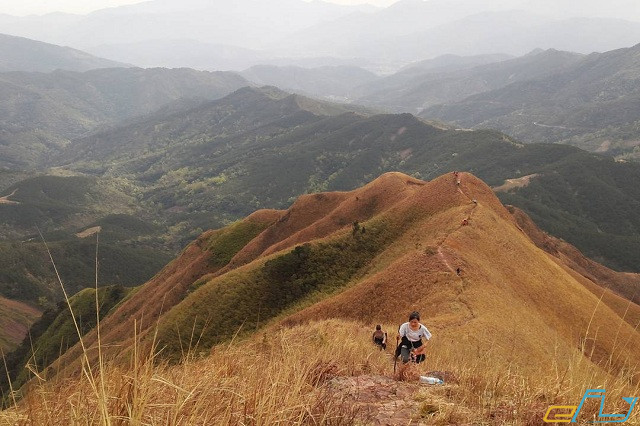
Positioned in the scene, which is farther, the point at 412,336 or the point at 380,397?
the point at 412,336

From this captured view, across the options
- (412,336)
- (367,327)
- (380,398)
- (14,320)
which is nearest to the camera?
Answer: (380,398)

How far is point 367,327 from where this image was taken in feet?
86.8

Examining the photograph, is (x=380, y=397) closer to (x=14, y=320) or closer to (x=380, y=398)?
(x=380, y=398)

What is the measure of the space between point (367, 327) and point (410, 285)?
1360 centimetres

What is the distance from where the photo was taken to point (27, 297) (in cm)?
17050

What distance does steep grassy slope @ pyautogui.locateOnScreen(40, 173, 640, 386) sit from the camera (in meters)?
32.8

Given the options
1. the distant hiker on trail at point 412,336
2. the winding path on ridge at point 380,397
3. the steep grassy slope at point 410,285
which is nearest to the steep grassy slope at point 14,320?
the steep grassy slope at point 410,285

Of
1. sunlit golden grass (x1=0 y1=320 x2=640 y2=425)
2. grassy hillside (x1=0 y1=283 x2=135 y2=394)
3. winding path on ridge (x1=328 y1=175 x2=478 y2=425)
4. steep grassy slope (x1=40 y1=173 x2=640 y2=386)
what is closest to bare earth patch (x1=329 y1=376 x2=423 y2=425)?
winding path on ridge (x1=328 y1=175 x2=478 y2=425)

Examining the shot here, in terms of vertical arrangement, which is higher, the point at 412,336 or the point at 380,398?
the point at 380,398

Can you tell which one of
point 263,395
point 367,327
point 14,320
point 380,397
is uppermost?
point 263,395

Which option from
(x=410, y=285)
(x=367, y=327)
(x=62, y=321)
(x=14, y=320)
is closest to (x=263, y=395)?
(x=367, y=327)

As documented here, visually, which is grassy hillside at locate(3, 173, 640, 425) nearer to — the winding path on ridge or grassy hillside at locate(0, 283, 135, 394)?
the winding path on ridge

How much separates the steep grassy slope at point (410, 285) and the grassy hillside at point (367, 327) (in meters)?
0.21

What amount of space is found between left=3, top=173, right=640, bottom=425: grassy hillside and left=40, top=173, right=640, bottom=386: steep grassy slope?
21 cm
